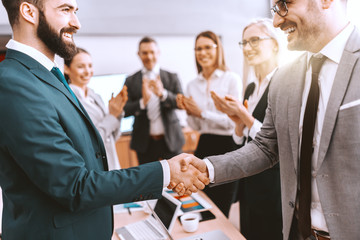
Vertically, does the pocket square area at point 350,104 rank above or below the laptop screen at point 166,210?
above

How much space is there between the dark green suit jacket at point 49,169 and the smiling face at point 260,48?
1252mm

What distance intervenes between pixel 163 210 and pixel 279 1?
1.22 metres

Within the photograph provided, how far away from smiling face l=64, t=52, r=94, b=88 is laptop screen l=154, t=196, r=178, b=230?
53.8 inches

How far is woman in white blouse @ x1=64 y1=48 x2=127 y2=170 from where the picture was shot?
243 cm

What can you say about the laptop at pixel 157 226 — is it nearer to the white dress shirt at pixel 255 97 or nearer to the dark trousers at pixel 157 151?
the white dress shirt at pixel 255 97

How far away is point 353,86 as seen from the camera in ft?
3.15

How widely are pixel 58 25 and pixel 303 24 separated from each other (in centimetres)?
104

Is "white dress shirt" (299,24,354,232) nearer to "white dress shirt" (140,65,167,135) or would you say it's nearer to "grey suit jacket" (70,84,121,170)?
"grey suit jacket" (70,84,121,170)

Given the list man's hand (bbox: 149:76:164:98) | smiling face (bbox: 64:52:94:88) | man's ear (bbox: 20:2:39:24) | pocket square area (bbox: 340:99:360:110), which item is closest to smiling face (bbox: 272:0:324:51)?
pocket square area (bbox: 340:99:360:110)

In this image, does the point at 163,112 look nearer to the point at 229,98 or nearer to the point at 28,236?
the point at 229,98

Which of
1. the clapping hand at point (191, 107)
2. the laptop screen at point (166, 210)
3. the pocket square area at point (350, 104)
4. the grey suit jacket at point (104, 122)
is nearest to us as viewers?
the pocket square area at point (350, 104)

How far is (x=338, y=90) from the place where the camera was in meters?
0.98

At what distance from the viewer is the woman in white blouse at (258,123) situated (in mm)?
1770

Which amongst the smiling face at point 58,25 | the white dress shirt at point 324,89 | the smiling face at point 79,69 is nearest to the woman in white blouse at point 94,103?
the smiling face at point 79,69
